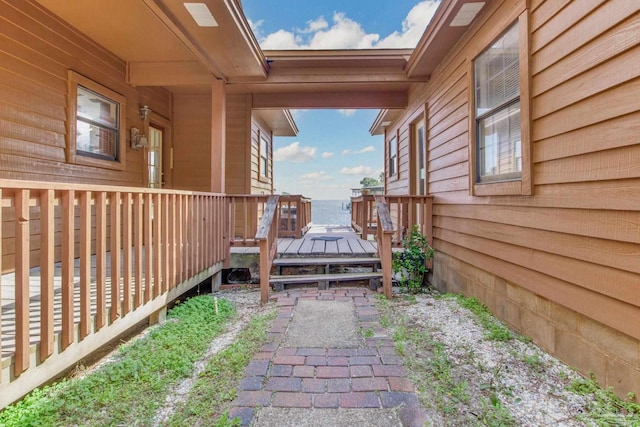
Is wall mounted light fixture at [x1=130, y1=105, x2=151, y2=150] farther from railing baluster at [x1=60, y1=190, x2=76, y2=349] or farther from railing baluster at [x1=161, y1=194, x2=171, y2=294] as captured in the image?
railing baluster at [x1=60, y1=190, x2=76, y2=349]

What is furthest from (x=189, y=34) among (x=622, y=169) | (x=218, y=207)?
(x=622, y=169)

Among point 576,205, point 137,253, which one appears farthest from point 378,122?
point 137,253

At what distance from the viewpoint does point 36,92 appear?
3471 millimetres

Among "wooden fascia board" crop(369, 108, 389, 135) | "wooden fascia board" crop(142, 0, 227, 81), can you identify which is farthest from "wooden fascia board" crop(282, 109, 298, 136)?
"wooden fascia board" crop(142, 0, 227, 81)

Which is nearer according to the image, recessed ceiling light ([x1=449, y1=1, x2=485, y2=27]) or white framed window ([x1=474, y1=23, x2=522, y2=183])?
white framed window ([x1=474, y1=23, x2=522, y2=183])

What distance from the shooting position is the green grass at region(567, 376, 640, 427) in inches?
61.9

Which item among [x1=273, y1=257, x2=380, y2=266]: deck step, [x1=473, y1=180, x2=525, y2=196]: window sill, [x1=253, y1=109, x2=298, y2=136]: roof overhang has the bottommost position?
[x1=273, y1=257, x2=380, y2=266]: deck step

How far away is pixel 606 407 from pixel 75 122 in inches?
212

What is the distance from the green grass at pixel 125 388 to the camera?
5.30 feet

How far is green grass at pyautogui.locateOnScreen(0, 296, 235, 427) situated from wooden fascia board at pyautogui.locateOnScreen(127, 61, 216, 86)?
3.59 m

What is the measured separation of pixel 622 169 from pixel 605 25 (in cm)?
80

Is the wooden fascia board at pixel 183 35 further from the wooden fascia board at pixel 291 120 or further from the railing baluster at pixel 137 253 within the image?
the wooden fascia board at pixel 291 120

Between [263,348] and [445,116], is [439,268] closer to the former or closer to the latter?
[445,116]

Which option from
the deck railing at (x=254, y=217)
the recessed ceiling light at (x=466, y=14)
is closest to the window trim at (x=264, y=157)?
the deck railing at (x=254, y=217)
